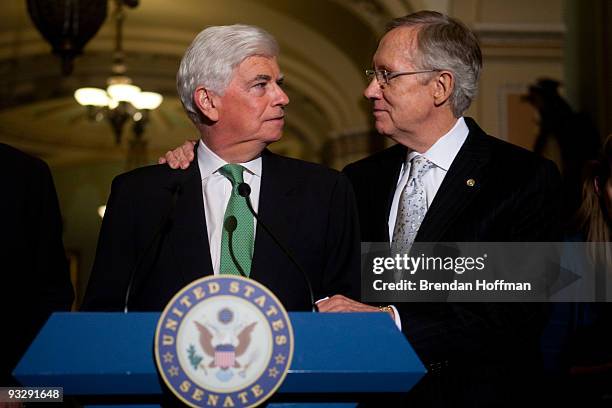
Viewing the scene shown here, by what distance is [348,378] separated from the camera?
1.87 m

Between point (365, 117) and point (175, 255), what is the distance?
29.6ft

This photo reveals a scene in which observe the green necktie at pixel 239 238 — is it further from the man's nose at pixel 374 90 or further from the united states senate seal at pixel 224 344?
the man's nose at pixel 374 90

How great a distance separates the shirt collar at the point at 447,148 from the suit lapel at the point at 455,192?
0.05 metres

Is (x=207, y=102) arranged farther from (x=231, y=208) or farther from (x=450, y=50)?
(x=450, y=50)

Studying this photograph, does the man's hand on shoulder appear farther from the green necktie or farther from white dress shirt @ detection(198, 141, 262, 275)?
the green necktie

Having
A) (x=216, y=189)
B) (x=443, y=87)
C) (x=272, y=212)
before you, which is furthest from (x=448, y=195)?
(x=216, y=189)

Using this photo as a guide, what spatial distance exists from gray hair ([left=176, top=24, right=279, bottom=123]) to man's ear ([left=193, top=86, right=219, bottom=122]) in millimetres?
19

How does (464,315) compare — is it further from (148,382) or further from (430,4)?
(430,4)

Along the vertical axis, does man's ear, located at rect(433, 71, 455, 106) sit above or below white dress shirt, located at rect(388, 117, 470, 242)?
above

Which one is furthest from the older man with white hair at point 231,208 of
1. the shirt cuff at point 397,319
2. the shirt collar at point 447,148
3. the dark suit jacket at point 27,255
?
the shirt collar at point 447,148

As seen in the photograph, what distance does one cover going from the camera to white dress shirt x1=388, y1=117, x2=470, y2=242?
292cm

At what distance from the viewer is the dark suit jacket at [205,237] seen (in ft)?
8.13

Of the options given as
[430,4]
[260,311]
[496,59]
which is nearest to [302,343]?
[260,311]

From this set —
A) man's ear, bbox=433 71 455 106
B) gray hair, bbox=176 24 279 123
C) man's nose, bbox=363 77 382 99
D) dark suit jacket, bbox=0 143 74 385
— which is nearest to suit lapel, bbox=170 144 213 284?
gray hair, bbox=176 24 279 123
